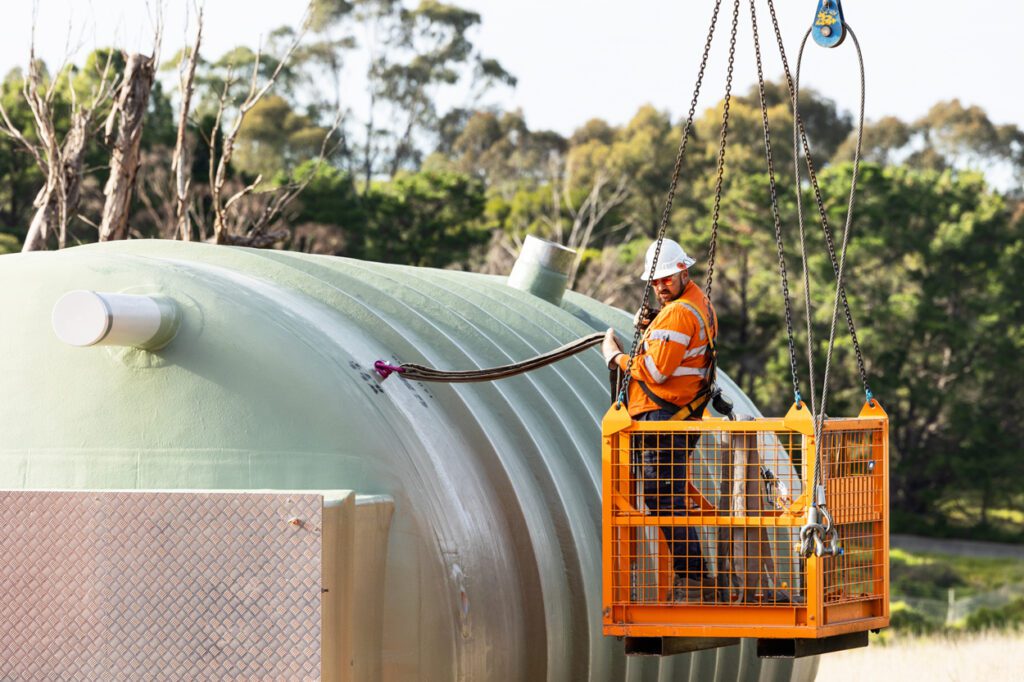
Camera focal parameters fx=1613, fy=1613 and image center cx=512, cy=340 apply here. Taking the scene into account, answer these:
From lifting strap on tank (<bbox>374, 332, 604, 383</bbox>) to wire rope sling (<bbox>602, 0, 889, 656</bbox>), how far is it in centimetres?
61

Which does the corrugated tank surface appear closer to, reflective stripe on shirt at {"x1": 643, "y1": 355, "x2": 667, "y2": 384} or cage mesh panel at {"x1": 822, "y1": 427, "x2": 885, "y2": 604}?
reflective stripe on shirt at {"x1": 643, "y1": 355, "x2": 667, "y2": 384}

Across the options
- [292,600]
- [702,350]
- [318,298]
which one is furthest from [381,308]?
[292,600]

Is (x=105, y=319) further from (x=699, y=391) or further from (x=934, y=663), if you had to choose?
(x=934, y=663)

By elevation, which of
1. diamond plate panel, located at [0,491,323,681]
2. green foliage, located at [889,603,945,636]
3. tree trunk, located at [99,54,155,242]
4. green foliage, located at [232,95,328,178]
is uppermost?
green foliage, located at [232,95,328,178]

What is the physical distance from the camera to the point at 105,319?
5.70 m

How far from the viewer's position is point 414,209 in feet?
164

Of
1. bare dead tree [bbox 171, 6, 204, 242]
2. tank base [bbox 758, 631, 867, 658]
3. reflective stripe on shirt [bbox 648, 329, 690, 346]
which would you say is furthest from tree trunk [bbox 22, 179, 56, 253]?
tank base [bbox 758, 631, 867, 658]

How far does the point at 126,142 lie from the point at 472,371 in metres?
10.0

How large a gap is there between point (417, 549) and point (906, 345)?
4245 cm

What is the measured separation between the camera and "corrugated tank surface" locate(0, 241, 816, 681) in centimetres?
583

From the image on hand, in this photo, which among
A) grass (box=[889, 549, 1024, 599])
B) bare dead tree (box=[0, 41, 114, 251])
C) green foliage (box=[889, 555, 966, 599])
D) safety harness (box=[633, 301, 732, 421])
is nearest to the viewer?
safety harness (box=[633, 301, 732, 421])

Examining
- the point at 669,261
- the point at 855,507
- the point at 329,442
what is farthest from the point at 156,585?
the point at 855,507

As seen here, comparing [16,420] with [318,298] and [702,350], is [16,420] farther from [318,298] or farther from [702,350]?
[702,350]

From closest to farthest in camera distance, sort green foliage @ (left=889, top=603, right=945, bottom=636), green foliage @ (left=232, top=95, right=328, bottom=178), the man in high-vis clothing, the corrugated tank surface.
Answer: the corrugated tank surface, the man in high-vis clothing, green foliage @ (left=889, top=603, right=945, bottom=636), green foliage @ (left=232, top=95, right=328, bottom=178)
